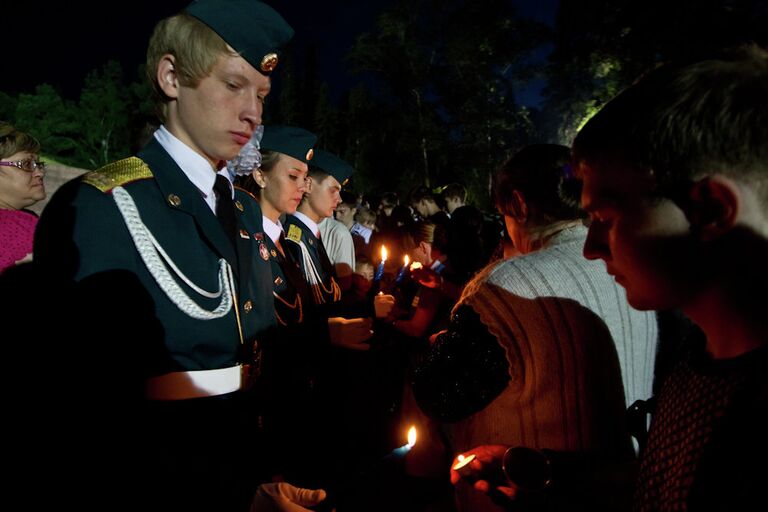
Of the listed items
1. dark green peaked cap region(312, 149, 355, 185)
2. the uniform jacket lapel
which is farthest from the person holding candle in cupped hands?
dark green peaked cap region(312, 149, 355, 185)

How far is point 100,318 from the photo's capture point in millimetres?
1373

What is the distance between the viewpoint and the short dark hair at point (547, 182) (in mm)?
1810

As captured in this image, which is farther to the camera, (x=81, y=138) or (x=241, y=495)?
(x=81, y=138)

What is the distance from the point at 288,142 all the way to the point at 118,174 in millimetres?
2003

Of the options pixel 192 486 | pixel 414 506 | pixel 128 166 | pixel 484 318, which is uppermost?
pixel 128 166

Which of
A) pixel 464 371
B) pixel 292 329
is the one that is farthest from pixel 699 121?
pixel 292 329

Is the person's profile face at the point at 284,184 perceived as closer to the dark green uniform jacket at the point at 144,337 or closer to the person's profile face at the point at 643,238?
the dark green uniform jacket at the point at 144,337

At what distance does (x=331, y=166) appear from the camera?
15.6 feet

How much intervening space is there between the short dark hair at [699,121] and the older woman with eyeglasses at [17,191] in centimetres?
362

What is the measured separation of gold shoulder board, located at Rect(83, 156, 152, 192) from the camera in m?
1.53

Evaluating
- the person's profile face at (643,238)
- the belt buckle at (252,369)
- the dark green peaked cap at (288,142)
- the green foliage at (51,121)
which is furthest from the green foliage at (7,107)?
the person's profile face at (643,238)

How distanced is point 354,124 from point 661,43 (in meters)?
22.9

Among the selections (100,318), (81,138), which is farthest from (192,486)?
(81,138)

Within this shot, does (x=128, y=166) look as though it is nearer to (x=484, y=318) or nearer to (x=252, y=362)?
(x=252, y=362)
